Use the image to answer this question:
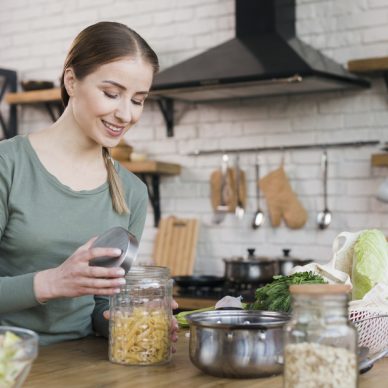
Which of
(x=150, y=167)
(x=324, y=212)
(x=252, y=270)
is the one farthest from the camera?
(x=150, y=167)

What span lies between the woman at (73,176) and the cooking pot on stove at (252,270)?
2164mm

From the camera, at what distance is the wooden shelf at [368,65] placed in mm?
4121

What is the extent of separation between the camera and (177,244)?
5.09m

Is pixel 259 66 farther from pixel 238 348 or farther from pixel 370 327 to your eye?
pixel 238 348

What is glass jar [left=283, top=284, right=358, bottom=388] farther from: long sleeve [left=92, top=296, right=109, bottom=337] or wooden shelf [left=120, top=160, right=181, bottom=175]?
wooden shelf [left=120, top=160, right=181, bottom=175]

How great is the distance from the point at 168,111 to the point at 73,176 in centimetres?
299

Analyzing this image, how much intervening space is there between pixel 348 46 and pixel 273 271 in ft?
4.23

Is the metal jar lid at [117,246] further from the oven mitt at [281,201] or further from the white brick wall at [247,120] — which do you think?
the oven mitt at [281,201]

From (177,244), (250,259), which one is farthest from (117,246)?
(177,244)

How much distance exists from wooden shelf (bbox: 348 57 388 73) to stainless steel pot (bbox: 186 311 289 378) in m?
2.65

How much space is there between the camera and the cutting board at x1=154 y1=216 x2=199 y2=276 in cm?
500

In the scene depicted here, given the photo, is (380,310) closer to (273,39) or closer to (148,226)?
(273,39)

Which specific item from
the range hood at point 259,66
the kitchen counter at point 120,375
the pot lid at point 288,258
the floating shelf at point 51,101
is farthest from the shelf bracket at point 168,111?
the kitchen counter at point 120,375

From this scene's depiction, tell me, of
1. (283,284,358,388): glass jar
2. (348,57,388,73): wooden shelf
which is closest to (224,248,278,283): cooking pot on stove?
(348,57,388,73): wooden shelf
